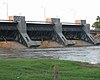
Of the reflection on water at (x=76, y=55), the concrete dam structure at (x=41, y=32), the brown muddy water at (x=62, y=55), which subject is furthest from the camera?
the concrete dam structure at (x=41, y=32)

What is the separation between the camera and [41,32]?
101750 mm

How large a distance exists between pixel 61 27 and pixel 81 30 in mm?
11026

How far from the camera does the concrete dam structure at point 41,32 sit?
93812 millimetres

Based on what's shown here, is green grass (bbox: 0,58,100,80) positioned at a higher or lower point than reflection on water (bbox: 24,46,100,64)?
higher

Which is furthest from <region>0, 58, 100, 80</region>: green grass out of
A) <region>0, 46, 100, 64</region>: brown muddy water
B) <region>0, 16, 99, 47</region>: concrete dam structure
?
<region>0, 16, 99, 47</region>: concrete dam structure

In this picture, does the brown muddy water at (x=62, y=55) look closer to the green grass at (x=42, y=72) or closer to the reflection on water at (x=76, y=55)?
the reflection on water at (x=76, y=55)

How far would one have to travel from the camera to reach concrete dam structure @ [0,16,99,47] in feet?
308

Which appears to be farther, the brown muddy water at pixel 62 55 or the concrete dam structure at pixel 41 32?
the concrete dam structure at pixel 41 32

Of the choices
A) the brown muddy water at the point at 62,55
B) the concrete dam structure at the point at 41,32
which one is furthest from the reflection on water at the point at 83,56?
the concrete dam structure at the point at 41,32

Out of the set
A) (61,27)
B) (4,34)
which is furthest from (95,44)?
(4,34)

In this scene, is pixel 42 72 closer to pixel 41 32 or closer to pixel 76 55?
pixel 76 55

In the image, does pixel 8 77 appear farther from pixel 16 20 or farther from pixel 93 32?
pixel 93 32

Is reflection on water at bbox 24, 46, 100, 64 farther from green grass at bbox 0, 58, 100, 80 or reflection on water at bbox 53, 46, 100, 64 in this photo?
green grass at bbox 0, 58, 100, 80

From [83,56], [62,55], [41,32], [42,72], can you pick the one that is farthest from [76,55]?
[41,32]
